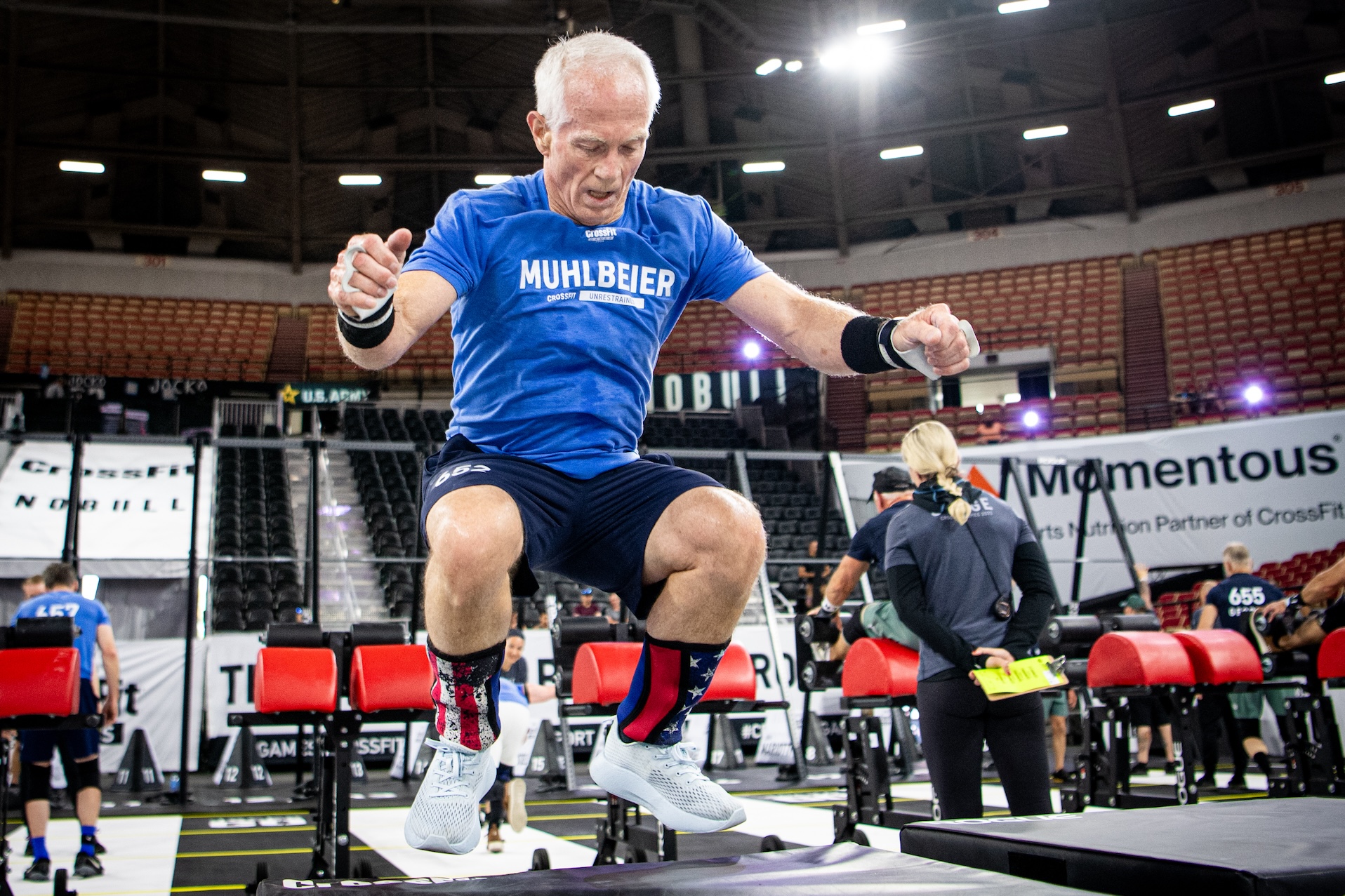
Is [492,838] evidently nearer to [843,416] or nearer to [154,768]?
[154,768]

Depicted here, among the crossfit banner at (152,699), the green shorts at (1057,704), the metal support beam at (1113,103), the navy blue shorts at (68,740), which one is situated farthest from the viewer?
the metal support beam at (1113,103)

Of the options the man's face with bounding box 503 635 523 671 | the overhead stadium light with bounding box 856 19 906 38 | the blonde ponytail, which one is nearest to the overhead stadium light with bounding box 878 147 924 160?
the overhead stadium light with bounding box 856 19 906 38

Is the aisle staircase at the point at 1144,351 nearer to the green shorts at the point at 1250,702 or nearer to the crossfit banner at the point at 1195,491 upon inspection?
the crossfit banner at the point at 1195,491

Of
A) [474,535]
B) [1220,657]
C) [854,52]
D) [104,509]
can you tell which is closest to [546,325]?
[474,535]

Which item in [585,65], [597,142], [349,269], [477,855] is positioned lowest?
Answer: [477,855]

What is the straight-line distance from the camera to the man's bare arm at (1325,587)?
4.96 metres

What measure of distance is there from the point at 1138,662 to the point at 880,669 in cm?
133

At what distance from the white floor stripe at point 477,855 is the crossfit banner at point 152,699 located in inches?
111

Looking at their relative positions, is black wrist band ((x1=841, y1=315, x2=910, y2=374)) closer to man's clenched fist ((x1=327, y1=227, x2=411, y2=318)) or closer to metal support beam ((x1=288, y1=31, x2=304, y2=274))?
man's clenched fist ((x1=327, y1=227, x2=411, y2=318))

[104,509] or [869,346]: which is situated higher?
[104,509]

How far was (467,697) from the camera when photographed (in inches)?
73.3

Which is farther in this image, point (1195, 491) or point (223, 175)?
point (223, 175)

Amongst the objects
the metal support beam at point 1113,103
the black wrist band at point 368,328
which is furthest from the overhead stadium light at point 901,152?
the black wrist band at point 368,328

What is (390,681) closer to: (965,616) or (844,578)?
(844,578)
